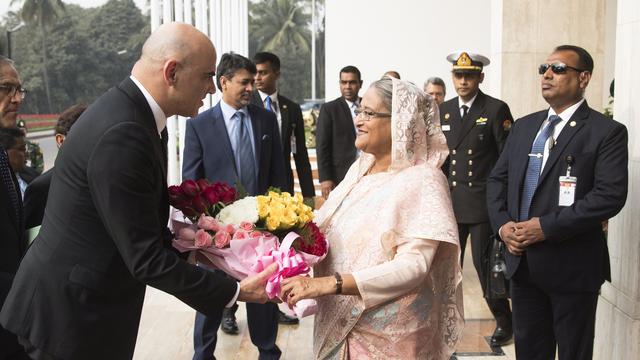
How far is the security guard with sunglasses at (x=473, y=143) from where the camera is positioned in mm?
5504

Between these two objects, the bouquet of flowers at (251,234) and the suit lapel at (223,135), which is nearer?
the bouquet of flowers at (251,234)

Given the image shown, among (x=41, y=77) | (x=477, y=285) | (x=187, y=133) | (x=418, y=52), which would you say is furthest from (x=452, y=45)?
(x=41, y=77)

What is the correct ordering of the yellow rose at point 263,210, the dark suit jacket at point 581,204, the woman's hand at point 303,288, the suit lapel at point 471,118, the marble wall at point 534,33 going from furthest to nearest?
the marble wall at point 534,33, the suit lapel at point 471,118, the dark suit jacket at point 581,204, the yellow rose at point 263,210, the woman's hand at point 303,288

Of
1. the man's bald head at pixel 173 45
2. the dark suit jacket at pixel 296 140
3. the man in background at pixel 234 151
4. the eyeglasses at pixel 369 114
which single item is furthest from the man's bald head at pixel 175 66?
the dark suit jacket at pixel 296 140

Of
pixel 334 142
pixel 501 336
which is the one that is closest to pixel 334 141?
pixel 334 142

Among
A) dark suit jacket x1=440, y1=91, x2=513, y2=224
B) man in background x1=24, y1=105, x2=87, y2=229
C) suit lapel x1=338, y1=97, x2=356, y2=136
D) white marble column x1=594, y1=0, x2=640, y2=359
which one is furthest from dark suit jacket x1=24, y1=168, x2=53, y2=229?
suit lapel x1=338, y1=97, x2=356, y2=136

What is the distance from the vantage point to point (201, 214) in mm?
2500

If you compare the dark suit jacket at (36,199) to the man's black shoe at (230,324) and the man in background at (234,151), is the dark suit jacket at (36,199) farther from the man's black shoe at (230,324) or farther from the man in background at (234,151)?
the man's black shoe at (230,324)

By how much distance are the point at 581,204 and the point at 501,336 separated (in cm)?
187

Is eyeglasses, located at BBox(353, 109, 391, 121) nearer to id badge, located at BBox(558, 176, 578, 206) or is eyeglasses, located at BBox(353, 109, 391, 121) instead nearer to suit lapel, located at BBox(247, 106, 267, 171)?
id badge, located at BBox(558, 176, 578, 206)

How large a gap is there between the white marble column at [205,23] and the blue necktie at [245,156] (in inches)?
30.9

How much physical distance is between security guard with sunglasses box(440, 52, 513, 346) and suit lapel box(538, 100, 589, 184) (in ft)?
6.45

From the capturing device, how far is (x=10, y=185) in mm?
2703

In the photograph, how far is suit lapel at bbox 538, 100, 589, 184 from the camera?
3.47 meters
